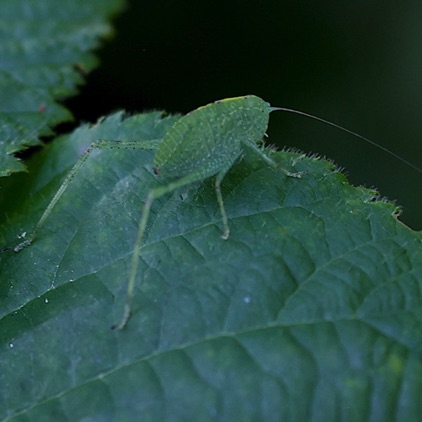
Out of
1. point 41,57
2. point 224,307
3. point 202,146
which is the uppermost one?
point 41,57

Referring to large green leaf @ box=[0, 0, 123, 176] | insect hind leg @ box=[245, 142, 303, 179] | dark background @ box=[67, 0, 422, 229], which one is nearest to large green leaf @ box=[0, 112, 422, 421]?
insect hind leg @ box=[245, 142, 303, 179]

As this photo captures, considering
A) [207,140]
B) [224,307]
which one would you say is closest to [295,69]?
[207,140]

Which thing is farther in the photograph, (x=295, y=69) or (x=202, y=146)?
(x=295, y=69)

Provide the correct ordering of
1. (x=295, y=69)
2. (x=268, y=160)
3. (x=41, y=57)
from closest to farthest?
(x=268, y=160) → (x=41, y=57) → (x=295, y=69)

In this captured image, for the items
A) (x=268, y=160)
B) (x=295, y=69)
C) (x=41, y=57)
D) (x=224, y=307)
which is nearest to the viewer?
(x=224, y=307)

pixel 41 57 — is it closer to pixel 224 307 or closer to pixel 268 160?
pixel 268 160

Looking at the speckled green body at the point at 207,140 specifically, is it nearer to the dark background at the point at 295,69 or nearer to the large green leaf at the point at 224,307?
the large green leaf at the point at 224,307

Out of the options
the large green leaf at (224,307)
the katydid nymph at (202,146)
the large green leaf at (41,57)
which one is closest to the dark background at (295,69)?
the large green leaf at (41,57)
